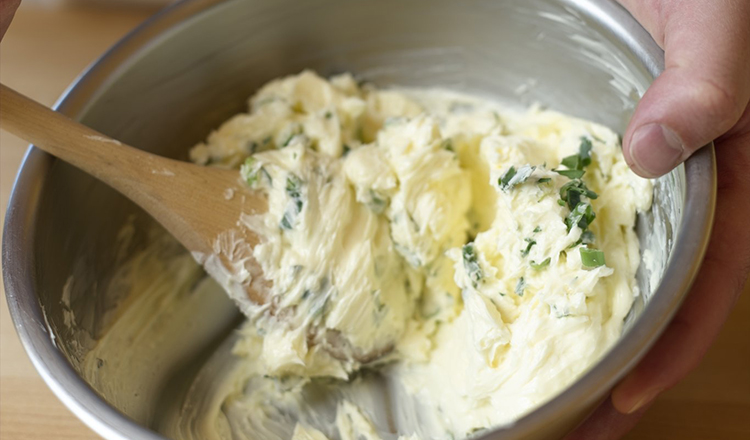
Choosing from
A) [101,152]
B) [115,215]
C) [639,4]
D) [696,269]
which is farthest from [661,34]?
[115,215]

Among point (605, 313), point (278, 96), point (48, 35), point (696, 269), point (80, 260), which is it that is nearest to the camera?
point (696, 269)

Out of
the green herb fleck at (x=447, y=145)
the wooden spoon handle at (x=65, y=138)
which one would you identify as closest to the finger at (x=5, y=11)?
the wooden spoon handle at (x=65, y=138)

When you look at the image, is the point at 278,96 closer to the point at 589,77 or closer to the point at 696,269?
the point at 589,77

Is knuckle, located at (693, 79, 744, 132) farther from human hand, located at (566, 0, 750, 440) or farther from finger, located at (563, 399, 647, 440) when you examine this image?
finger, located at (563, 399, 647, 440)

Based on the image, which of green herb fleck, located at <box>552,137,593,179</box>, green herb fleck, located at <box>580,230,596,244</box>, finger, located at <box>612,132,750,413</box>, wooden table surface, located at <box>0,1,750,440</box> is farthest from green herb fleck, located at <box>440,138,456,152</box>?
wooden table surface, located at <box>0,1,750,440</box>

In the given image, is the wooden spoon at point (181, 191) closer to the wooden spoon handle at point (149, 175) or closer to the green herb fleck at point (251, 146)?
the wooden spoon handle at point (149, 175)

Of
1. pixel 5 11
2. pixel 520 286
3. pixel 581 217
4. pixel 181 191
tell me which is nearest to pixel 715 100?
pixel 581 217
